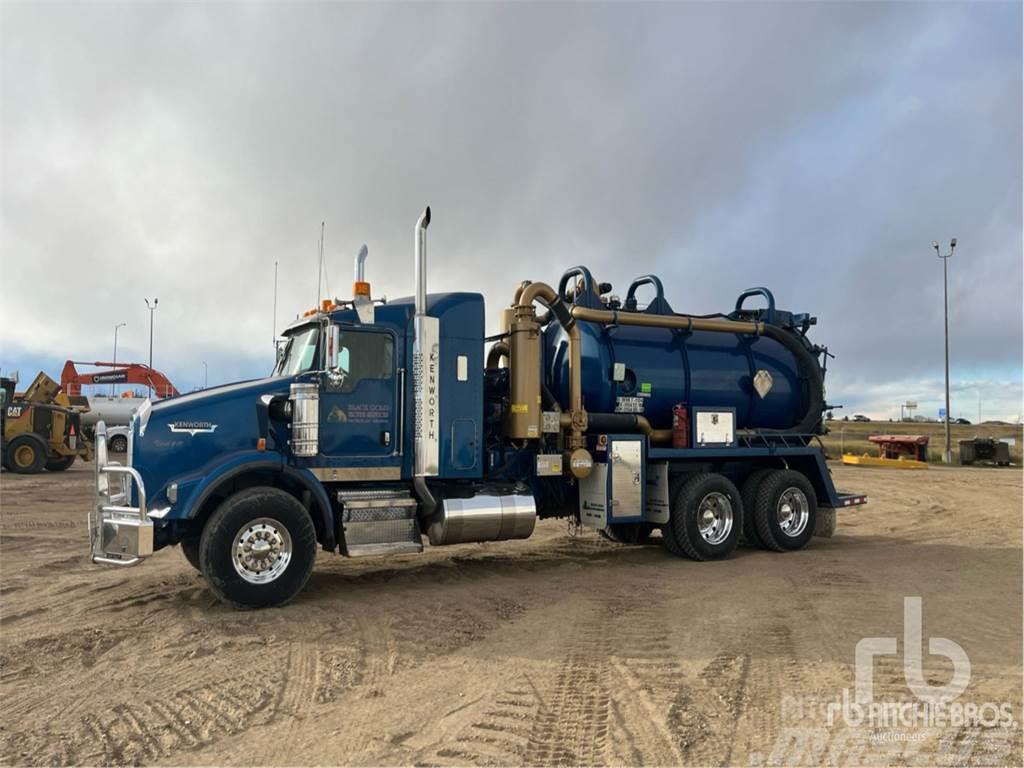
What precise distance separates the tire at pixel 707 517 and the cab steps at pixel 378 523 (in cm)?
370

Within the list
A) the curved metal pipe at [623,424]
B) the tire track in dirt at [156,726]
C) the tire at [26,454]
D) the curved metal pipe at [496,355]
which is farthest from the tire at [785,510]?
the tire at [26,454]

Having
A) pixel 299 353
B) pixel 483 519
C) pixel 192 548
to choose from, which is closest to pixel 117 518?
pixel 192 548

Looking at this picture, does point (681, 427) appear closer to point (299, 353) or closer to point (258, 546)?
point (299, 353)

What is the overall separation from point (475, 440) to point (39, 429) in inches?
840

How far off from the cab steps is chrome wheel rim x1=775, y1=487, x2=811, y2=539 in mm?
5637

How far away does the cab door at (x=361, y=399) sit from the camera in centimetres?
818

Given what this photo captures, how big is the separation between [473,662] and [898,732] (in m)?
2.85

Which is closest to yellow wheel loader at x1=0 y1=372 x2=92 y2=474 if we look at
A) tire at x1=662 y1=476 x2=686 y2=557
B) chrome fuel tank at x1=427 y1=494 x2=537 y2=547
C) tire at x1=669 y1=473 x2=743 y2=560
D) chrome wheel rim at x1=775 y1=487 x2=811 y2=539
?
chrome fuel tank at x1=427 y1=494 x2=537 y2=547

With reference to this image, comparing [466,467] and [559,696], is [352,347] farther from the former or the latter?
[559,696]

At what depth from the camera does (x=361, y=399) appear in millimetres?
8352

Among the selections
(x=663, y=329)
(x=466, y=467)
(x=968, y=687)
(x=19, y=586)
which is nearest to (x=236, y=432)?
(x=466, y=467)

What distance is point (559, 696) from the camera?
5.01 metres

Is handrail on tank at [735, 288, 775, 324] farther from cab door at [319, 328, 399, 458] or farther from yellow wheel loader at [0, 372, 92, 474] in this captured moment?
yellow wheel loader at [0, 372, 92, 474]

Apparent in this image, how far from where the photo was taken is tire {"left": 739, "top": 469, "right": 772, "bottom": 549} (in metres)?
11.0
